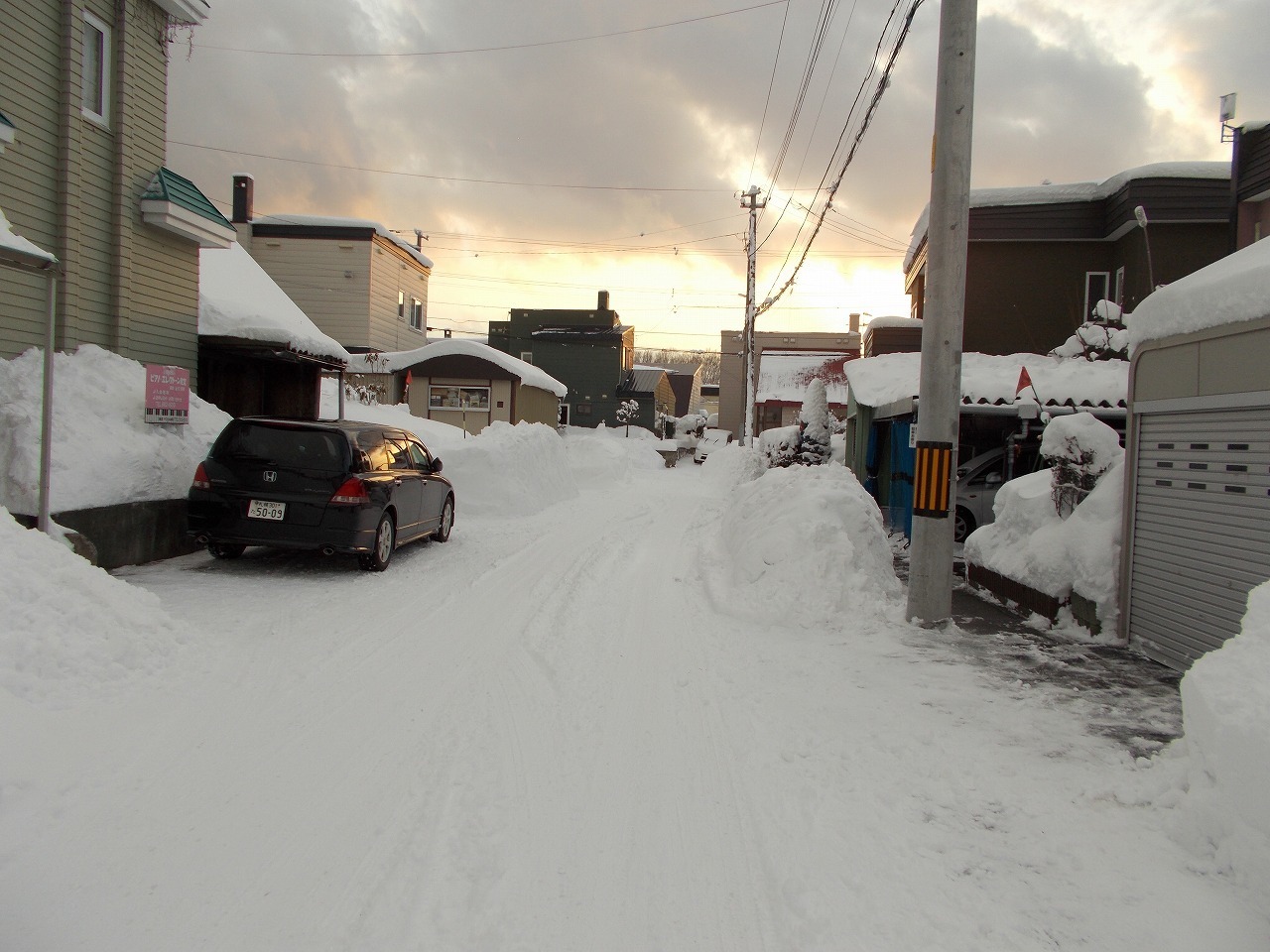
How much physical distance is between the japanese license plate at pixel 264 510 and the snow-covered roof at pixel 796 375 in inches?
1602

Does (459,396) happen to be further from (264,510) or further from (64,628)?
(64,628)

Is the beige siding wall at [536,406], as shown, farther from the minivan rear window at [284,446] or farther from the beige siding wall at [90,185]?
the minivan rear window at [284,446]

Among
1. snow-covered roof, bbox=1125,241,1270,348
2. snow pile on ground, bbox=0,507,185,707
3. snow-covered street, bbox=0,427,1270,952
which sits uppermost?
snow-covered roof, bbox=1125,241,1270,348

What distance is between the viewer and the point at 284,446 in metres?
8.81

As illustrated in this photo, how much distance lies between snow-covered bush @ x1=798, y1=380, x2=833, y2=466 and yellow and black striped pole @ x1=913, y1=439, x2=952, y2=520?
42.8 feet

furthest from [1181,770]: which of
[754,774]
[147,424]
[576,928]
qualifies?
[147,424]

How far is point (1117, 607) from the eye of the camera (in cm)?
757

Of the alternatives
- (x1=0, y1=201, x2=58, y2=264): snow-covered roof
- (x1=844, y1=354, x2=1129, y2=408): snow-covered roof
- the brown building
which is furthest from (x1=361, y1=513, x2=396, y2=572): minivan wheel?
the brown building

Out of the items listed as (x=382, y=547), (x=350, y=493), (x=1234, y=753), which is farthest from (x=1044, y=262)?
(x=1234, y=753)

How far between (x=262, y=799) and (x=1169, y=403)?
7.21m

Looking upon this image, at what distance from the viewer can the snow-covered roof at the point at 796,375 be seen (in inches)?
1909

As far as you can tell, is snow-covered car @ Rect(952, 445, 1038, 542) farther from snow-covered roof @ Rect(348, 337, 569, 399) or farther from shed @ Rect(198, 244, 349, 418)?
snow-covered roof @ Rect(348, 337, 569, 399)

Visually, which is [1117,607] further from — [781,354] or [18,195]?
[781,354]

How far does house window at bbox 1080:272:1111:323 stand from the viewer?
19.1 metres
